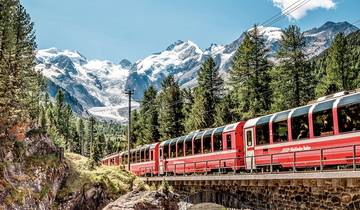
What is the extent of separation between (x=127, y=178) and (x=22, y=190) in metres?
11.6

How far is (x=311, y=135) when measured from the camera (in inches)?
842

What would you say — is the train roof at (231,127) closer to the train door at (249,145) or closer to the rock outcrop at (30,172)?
the train door at (249,145)

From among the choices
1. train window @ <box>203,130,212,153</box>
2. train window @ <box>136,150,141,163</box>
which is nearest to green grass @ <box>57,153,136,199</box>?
train window @ <box>136,150,141,163</box>

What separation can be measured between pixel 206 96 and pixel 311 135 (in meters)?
42.5

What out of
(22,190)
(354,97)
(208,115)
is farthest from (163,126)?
(354,97)

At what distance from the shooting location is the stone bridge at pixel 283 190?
54.3 feet

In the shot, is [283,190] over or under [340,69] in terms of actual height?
under

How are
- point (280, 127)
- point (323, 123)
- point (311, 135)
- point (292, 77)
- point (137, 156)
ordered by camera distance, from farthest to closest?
point (292, 77) → point (137, 156) → point (280, 127) → point (311, 135) → point (323, 123)

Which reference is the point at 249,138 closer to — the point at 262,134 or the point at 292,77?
the point at 262,134

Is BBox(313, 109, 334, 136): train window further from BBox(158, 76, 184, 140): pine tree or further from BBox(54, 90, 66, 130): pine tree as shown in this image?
BBox(54, 90, 66, 130): pine tree

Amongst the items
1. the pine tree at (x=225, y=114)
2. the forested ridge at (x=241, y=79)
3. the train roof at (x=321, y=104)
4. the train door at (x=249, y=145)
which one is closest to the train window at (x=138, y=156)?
the forested ridge at (x=241, y=79)

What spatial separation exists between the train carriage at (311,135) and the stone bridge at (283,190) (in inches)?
35.5

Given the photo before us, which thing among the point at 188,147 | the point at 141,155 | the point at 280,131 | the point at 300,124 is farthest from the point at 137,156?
the point at 300,124

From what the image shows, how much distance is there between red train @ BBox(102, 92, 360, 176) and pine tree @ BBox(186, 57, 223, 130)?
23.0m
